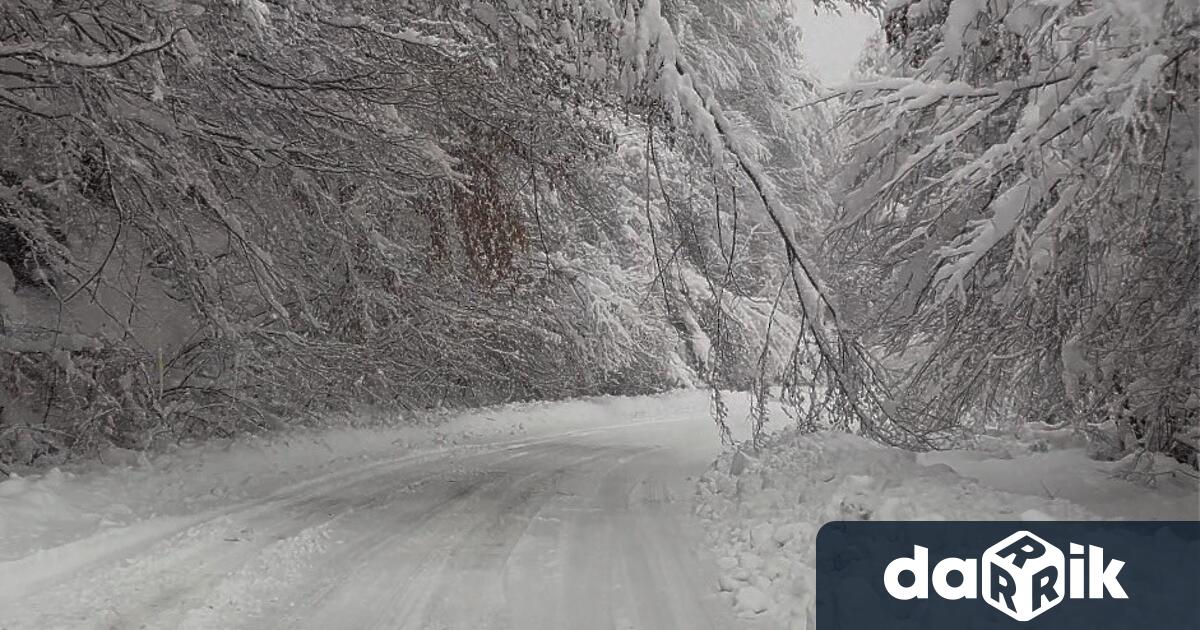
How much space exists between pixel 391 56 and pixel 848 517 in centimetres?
539

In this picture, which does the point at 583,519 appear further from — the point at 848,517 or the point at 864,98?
the point at 864,98

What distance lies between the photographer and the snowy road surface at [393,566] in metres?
5.17

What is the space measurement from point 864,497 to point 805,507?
1.59ft

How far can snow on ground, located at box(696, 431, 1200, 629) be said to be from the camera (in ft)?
19.8

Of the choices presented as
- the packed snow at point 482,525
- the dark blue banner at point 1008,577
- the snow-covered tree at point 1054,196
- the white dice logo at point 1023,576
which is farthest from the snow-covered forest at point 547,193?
the white dice logo at point 1023,576

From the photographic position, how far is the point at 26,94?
283 inches

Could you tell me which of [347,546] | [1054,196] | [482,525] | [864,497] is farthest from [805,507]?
[347,546]

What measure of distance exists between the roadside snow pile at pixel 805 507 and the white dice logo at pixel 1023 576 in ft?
1.50

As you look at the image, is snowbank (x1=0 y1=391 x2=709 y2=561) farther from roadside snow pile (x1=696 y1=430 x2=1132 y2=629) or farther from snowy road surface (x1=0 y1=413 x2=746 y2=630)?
roadside snow pile (x1=696 y1=430 x2=1132 y2=629)

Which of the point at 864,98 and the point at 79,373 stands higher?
the point at 864,98

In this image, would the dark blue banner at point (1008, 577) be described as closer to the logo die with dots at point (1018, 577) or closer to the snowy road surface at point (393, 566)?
the logo die with dots at point (1018, 577)

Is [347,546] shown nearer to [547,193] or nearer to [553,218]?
[547,193]

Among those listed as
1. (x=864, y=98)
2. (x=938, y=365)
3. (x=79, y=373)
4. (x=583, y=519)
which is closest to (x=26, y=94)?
(x=79, y=373)

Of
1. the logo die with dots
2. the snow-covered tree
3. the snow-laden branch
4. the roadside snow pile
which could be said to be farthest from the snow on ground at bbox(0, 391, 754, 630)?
the snow-laden branch
